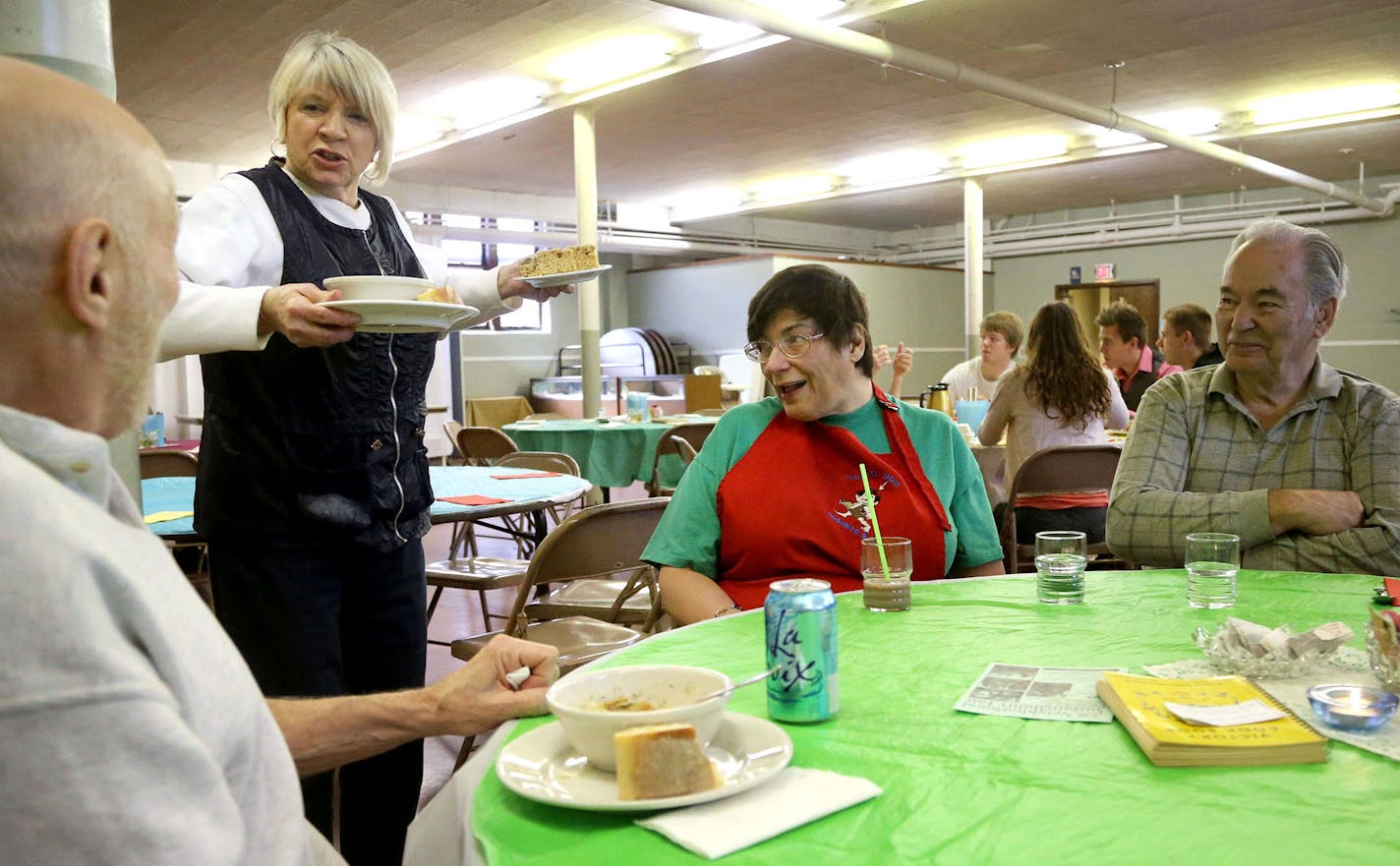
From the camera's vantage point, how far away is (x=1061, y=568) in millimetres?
1756

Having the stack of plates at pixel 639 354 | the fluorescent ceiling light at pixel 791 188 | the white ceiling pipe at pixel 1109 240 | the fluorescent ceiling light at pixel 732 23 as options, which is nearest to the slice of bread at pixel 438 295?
the fluorescent ceiling light at pixel 732 23

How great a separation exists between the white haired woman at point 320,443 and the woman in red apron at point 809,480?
1.80 feet

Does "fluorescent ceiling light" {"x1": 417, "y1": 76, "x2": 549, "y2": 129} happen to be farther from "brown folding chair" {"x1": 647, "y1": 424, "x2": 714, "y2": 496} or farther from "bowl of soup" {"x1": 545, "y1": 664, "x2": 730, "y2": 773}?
"bowl of soup" {"x1": 545, "y1": 664, "x2": 730, "y2": 773}

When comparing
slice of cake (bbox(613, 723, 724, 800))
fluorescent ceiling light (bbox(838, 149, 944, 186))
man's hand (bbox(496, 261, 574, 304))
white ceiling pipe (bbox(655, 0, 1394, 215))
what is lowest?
slice of cake (bbox(613, 723, 724, 800))

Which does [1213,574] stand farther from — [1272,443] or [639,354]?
[639,354]

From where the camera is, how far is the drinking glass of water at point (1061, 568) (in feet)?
5.76

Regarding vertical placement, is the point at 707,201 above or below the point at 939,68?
above

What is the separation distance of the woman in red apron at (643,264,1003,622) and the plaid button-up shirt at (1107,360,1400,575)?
35cm

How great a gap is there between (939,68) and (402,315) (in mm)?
7041

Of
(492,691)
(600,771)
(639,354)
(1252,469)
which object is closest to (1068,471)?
(1252,469)

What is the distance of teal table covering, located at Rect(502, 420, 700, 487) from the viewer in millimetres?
6926

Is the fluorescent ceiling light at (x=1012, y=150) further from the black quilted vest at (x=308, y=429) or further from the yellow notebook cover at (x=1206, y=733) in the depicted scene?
the yellow notebook cover at (x=1206, y=733)

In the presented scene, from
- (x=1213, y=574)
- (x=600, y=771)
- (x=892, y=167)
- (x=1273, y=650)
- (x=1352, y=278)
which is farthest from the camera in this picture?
(x=1352, y=278)

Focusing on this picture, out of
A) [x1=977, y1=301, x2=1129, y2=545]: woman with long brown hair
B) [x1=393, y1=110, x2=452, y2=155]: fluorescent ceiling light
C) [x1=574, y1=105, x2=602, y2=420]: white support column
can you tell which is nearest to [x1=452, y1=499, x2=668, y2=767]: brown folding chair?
[x1=977, y1=301, x2=1129, y2=545]: woman with long brown hair
